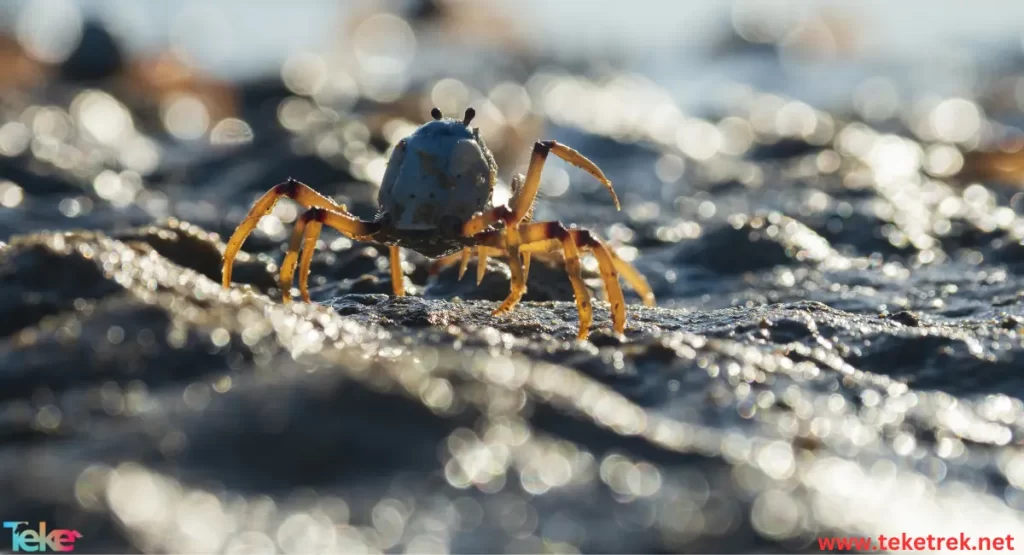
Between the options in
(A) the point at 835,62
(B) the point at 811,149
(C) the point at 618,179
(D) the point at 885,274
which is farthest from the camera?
(A) the point at 835,62

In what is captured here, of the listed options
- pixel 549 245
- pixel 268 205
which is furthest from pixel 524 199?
pixel 268 205

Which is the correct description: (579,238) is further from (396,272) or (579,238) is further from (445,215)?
(396,272)

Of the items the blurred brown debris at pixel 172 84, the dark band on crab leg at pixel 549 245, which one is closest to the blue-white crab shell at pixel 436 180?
the dark band on crab leg at pixel 549 245

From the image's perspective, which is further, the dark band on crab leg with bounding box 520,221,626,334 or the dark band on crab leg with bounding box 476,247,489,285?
the dark band on crab leg with bounding box 476,247,489,285

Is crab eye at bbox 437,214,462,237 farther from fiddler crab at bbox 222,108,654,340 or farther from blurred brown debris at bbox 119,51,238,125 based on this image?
blurred brown debris at bbox 119,51,238,125

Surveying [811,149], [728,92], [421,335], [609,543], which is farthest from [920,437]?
[728,92]

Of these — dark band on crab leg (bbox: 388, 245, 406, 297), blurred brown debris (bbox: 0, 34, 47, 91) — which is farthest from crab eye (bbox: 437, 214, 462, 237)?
blurred brown debris (bbox: 0, 34, 47, 91)

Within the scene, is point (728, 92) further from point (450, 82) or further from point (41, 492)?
point (41, 492)
